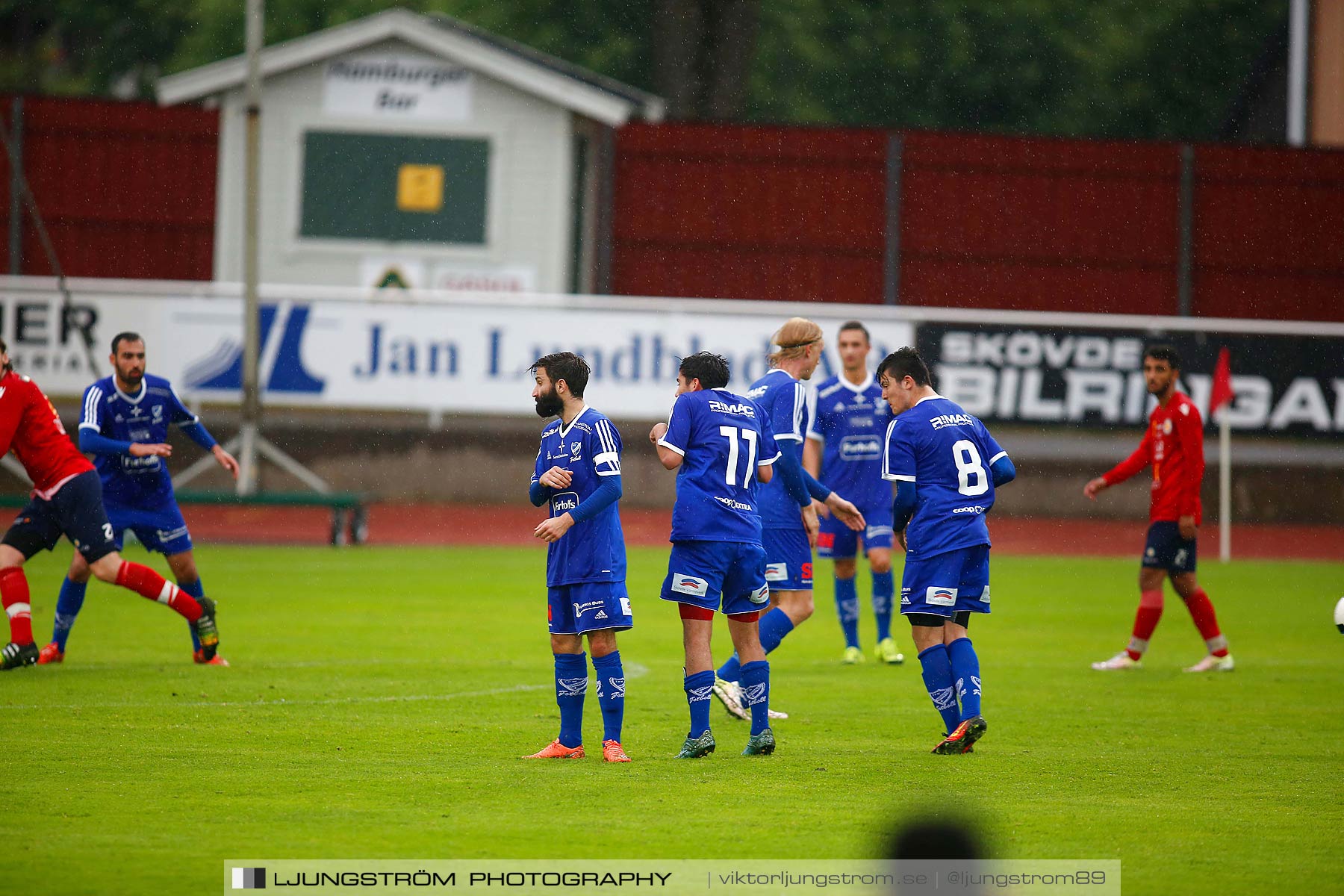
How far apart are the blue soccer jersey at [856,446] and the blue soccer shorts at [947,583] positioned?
133 inches

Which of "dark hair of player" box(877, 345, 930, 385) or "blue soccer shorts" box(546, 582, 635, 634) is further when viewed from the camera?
"dark hair of player" box(877, 345, 930, 385)

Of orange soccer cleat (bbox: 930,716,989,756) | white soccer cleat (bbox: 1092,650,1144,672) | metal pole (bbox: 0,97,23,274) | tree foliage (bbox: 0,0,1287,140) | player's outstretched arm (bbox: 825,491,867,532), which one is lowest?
white soccer cleat (bbox: 1092,650,1144,672)

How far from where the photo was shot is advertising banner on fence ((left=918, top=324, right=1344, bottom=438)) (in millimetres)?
23344

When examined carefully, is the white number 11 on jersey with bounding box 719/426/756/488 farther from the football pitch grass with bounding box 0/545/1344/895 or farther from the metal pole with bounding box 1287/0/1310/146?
the metal pole with bounding box 1287/0/1310/146

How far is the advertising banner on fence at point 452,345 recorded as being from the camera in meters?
23.1

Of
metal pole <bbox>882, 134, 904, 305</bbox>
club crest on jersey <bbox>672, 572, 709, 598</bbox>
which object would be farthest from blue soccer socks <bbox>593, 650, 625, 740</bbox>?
metal pole <bbox>882, 134, 904, 305</bbox>

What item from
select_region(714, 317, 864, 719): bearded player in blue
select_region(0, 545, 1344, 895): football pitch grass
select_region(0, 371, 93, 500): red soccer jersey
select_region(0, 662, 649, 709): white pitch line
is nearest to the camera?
select_region(0, 545, 1344, 895): football pitch grass

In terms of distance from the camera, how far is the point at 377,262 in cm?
2866

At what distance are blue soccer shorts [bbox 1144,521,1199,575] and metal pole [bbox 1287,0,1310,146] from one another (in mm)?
27319

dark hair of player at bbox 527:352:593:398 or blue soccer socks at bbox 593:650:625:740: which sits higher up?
dark hair of player at bbox 527:352:593:398

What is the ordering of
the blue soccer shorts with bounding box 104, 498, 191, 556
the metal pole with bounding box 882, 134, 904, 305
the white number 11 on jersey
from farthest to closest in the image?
1. the metal pole with bounding box 882, 134, 904, 305
2. the blue soccer shorts with bounding box 104, 498, 191, 556
3. the white number 11 on jersey

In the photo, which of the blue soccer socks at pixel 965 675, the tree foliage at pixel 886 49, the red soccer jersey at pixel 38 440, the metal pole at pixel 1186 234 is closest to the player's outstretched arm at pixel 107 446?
the red soccer jersey at pixel 38 440

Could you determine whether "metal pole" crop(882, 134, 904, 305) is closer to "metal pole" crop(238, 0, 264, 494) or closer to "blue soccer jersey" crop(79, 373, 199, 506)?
"metal pole" crop(238, 0, 264, 494)

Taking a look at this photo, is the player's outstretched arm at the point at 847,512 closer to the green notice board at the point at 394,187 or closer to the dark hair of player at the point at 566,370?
the dark hair of player at the point at 566,370
